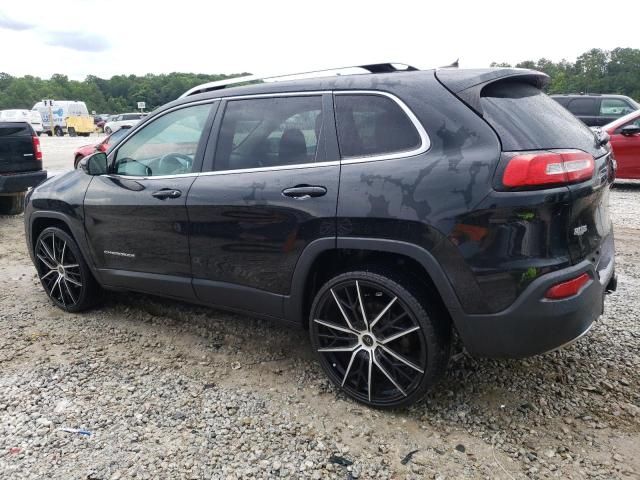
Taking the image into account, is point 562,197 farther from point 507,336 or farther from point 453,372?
point 453,372

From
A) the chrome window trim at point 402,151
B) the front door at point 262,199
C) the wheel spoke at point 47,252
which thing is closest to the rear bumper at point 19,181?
the wheel spoke at point 47,252

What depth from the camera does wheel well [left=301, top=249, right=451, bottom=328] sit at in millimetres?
2762

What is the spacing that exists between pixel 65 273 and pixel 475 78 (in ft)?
11.5

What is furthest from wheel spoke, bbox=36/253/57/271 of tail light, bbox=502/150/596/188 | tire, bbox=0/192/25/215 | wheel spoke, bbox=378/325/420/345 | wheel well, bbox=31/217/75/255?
tire, bbox=0/192/25/215

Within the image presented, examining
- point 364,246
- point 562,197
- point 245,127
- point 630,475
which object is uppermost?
point 245,127

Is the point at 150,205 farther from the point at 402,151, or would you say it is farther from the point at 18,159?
the point at 18,159

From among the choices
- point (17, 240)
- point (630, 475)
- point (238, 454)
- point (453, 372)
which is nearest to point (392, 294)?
point (453, 372)

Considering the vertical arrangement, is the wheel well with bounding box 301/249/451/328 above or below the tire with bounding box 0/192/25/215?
above

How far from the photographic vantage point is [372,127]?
9.28ft

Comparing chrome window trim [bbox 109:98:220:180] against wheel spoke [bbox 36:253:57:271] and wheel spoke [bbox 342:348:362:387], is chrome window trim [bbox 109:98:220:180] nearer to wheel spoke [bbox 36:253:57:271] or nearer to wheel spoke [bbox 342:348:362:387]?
wheel spoke [bbox 36:253:57:271]

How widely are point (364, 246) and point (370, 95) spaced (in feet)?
2.70

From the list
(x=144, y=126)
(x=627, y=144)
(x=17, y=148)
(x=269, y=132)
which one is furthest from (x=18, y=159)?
(x=627, y=144)

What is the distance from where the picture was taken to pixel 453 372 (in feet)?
10.7

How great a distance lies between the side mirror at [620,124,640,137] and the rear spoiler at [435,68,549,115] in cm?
788
